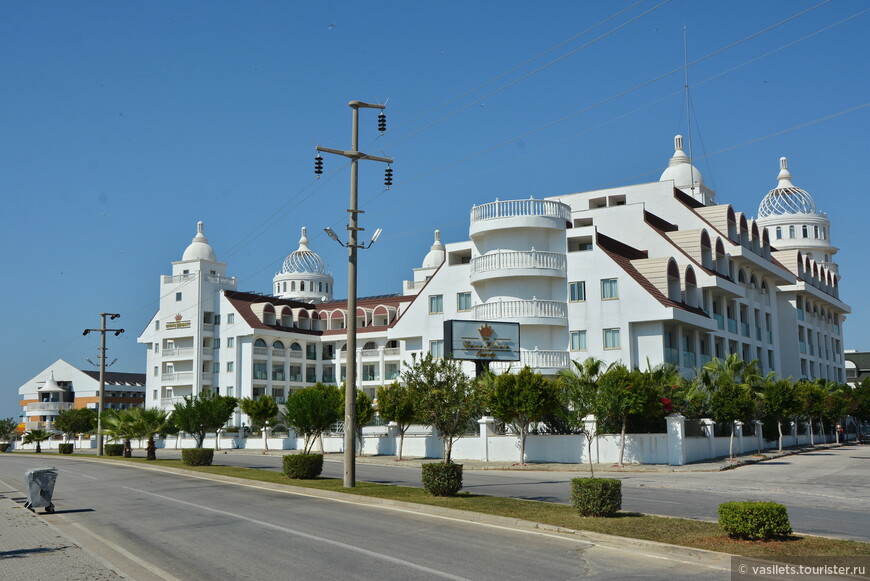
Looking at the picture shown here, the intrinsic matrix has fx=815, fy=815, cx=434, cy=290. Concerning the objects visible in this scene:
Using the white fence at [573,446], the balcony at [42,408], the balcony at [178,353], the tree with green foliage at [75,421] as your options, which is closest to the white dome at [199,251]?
the balcony at [178,353]

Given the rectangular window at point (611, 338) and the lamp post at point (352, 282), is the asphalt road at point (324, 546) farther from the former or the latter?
the rectangular window at point (611, 338)

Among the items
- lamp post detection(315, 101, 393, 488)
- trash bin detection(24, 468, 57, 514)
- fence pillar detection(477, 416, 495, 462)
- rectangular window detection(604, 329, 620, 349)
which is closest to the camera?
trash bin detection(24, 468, 57, 514)

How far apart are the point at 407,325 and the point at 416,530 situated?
135 ft

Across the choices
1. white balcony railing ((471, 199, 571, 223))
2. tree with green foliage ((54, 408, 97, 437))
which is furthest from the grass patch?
tree with green foliage ((54, 408, 97, 437))

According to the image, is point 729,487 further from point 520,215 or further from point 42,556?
point 520,215

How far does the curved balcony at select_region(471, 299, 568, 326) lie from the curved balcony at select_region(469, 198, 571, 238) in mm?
4716

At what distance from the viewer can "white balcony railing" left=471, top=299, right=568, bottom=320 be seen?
4934 cm

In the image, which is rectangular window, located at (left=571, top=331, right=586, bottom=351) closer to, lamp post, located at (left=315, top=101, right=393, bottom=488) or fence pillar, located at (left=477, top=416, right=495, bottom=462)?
fence pillar, located at (left=477, top=416, right=495, bottom=462)

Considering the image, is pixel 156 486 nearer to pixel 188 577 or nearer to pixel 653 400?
pixel 188 577

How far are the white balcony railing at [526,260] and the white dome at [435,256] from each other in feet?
161

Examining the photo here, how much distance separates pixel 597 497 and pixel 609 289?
110ft

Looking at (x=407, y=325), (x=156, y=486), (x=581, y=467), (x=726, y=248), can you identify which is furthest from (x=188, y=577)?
(x=726, y=248)

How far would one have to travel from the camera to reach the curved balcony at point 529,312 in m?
49.3

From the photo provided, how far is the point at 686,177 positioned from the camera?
72.7 meters
